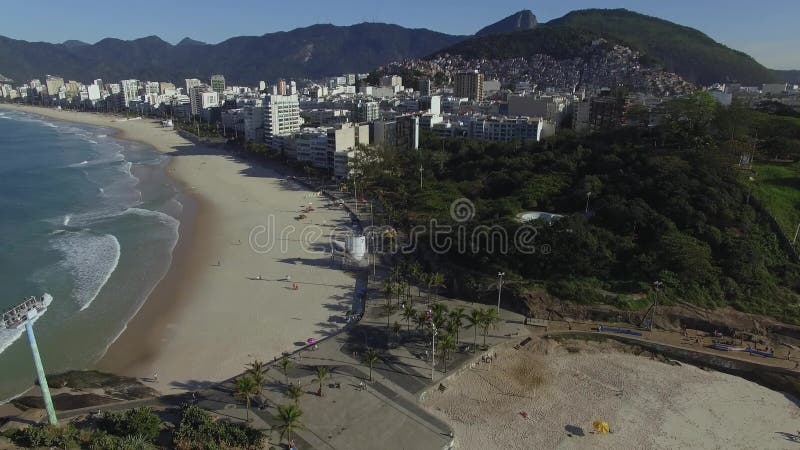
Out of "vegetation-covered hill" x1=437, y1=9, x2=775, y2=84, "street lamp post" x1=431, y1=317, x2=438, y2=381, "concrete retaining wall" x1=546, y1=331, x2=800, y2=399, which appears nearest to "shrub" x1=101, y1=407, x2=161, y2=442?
"street lamp post" x1=431, y1=317, x2=438, y2=381

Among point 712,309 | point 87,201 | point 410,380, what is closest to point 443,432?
point 410,380

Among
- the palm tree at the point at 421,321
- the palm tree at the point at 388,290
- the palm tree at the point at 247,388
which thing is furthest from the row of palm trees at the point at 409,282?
the palm tree at the point at 247,388

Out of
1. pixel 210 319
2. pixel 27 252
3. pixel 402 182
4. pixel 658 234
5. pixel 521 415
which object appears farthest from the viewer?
pixel 402 182

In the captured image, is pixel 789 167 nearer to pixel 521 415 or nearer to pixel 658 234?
pixel 658 234

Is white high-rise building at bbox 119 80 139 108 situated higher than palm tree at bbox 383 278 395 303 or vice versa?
white high-rise building at bbox 119 80 139 108

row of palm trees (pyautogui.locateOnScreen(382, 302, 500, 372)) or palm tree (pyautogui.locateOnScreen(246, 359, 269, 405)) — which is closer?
palm tree (pyautogui.locateOnScreen(246, 359, 269, 405))

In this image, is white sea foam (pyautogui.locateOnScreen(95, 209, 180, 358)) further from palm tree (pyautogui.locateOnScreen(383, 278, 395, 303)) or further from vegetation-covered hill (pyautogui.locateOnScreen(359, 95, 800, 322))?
vegetation-covered hill (pyautogui.locateOnScreen(359, 95, 800, 322))
